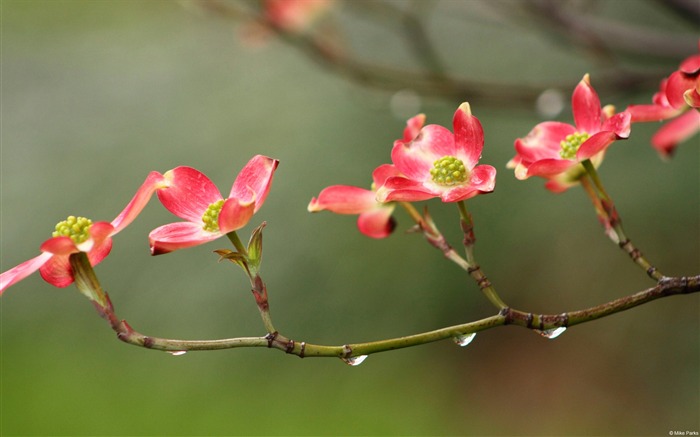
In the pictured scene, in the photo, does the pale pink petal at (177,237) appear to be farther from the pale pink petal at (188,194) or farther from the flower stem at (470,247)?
the flower stem at (470,247)

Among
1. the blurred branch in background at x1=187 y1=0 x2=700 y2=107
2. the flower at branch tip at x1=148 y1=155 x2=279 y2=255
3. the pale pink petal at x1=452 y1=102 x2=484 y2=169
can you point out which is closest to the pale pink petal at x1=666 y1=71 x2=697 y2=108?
the pale pink petal at x1=452 y1=102 x2=484 y2=169

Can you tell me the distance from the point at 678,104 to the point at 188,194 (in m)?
0.30

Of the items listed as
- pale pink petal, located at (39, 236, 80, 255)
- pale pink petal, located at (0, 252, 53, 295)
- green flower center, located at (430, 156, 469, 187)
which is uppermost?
green flower center, located at (430, 156, 469, 187)

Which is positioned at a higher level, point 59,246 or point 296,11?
point 296,11

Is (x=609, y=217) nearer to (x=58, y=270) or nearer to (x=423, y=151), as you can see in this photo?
(x=423, y=151)

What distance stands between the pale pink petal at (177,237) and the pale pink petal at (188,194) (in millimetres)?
11

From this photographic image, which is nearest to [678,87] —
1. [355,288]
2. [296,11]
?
[296,11]

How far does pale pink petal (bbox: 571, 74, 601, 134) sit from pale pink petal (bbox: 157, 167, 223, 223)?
0.24 meters

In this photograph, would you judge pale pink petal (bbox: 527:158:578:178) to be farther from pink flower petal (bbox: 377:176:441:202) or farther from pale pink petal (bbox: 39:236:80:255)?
pale pink petal (bbox: 39:236:80:255)

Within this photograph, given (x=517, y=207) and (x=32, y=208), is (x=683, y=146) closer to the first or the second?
(x=517, y=207)

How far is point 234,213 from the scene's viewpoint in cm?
43

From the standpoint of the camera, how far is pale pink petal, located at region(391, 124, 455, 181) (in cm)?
48

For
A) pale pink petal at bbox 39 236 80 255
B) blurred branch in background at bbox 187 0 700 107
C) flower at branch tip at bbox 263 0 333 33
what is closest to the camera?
pale pink petal at bbox 39 236 80 255

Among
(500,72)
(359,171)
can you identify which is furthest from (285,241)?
(500,72)
